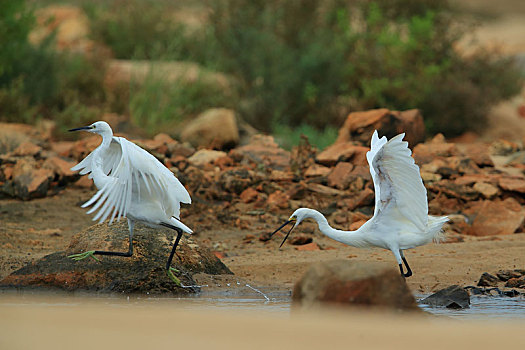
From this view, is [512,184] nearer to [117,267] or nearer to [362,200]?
[362,200]

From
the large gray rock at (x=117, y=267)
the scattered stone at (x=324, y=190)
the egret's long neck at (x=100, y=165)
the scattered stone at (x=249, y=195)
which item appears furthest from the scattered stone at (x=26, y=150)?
the egret's long neck at (x=100, y=165)

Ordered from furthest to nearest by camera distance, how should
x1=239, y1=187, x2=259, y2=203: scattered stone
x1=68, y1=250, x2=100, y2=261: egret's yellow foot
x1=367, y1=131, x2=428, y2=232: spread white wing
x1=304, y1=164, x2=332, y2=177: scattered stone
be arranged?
x1=304, y1=164, x2=332, y2=177: scattered stone
x1=239, y1=187, x2=259, y2=203: scattered stone
x1=68, y1=250, x2=100, y2=261: egret's yellow foot
x1=367, y1=131, x2=428, y2=232: spread white wing

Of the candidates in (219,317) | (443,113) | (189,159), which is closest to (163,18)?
(443,113)

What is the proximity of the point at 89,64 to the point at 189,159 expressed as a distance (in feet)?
21.0

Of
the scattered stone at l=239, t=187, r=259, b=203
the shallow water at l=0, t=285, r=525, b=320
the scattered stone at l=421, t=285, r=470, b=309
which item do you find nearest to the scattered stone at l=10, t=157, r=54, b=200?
the scattered stone at l=239, t=187, r=259, b=203

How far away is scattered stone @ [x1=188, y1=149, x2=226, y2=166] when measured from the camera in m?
12.5

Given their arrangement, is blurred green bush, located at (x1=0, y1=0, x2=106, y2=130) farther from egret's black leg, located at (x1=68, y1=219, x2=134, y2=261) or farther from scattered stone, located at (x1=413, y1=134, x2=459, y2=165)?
egret's black leg, located at (x1=68, y1=219, x2=134, y2=261)

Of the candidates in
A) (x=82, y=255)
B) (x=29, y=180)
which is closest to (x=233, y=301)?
(x=82, y=255)

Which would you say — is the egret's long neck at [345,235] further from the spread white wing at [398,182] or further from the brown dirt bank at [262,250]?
the brown dirt bank at [262,250]

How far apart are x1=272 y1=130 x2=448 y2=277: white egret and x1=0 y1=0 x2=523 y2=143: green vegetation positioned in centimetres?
811

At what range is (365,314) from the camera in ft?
16.4

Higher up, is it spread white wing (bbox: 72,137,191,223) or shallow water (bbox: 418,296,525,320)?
spread white wing (bbox: 72,137,191,223)

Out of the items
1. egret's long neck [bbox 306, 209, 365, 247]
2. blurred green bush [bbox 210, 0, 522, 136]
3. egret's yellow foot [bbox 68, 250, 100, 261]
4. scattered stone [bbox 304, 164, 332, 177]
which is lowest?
egret's yellow foot [bbox 68, 250, 100, 261]

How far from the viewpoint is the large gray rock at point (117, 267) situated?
6773 millimetres
